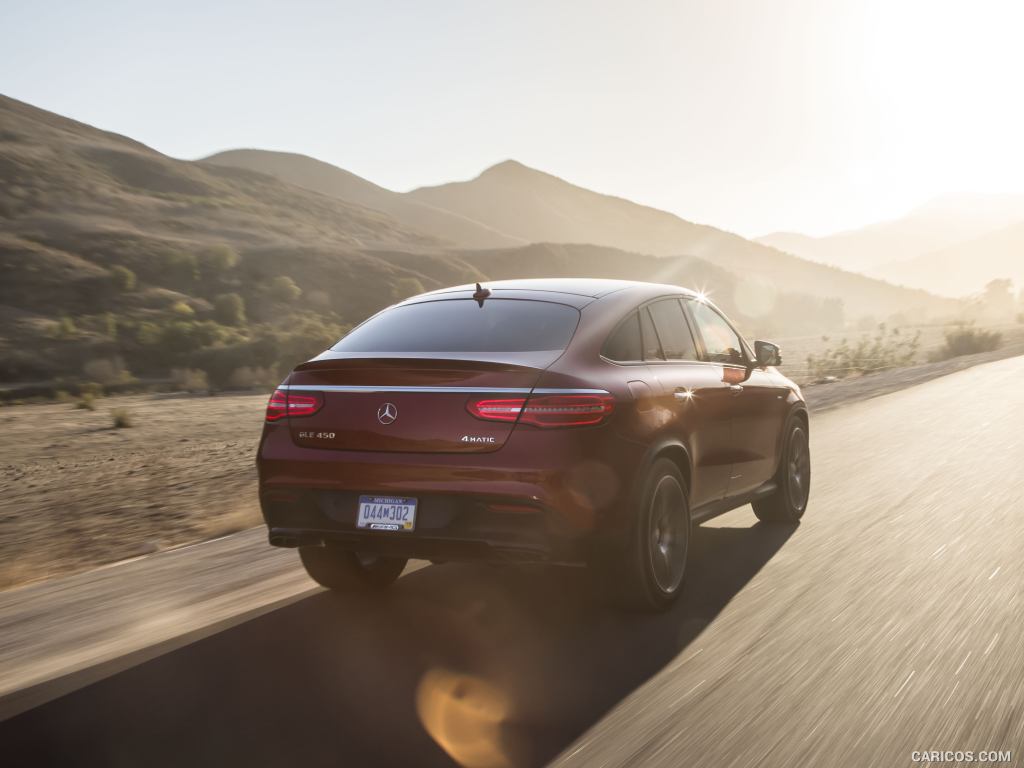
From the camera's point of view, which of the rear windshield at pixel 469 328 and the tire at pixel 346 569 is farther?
the tire at pixel 346 569

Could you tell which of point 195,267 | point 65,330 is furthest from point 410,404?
point 195,267

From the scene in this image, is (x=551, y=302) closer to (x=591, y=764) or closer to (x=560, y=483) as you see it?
(x=560, y=483)

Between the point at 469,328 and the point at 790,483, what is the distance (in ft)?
11.0

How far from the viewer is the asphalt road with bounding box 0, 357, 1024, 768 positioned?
11.9ft

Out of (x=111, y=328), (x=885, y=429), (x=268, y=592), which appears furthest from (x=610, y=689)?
(x=111, y=328)

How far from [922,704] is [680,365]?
2402mm

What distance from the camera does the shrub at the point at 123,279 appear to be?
169ft

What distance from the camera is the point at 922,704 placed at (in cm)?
388

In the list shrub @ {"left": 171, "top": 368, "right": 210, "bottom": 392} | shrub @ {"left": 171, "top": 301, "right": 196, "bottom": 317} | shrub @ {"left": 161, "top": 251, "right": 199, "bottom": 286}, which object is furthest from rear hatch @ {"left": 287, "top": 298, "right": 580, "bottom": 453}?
shrub @ {"left": 161, "top": 251, "right": 199, "bottom": 286}

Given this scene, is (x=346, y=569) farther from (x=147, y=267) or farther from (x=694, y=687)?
(x=147, y=267)

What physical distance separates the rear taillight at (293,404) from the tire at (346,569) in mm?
892

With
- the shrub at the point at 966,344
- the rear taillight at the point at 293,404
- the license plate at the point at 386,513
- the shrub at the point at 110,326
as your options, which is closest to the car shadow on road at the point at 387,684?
the license plate at the point at 386,513

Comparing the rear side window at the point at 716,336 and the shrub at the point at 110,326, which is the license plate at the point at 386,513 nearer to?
the rear side window at the point at 716,336

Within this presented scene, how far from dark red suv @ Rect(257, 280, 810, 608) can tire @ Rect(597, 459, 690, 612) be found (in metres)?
0.01
